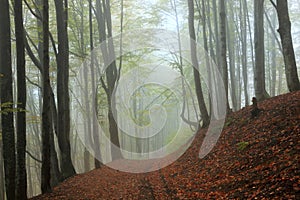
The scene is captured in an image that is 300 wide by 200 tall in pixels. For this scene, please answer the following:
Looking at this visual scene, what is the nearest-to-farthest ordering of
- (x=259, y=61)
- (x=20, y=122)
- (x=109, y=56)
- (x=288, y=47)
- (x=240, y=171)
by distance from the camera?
1. (x=240, y=171)
2. (x=20, y=122)
3. (x=288, y=47)
4. (x=259, y=61)
5. (x=109, y=56)

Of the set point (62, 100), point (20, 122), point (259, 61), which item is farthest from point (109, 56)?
point (20, 122)

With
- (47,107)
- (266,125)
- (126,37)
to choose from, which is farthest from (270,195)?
(126,37)

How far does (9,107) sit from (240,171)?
6803mm

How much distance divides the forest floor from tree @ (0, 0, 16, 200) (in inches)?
46.5

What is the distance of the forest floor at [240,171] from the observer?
5.38m

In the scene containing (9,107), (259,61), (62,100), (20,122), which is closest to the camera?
(9,107)

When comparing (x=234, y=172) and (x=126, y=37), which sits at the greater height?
(x=126, y=37)

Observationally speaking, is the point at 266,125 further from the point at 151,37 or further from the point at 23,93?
the point at 151,37

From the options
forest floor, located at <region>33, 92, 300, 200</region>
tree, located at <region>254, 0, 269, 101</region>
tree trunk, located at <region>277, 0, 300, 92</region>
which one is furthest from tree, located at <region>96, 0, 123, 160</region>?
tree trunk, located at <region>277, 0, 300, 92</region>

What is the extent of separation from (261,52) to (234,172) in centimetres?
705

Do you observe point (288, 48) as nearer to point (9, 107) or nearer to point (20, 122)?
point (20, 122)

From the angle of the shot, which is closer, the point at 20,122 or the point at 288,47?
the point at 20,122

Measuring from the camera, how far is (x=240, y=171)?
22.4 feet

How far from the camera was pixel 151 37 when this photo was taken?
23.1 metres
